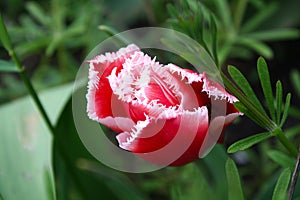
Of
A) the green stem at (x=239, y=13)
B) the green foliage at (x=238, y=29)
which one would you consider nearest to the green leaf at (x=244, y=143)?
the green foliage at (x=238, y=29)

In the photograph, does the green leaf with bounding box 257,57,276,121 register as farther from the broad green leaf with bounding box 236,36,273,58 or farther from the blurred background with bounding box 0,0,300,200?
the broad green leaf with bounding box 236,36,273,58

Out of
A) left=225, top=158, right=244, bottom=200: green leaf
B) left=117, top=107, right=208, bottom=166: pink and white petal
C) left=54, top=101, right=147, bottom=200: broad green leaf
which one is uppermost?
left=117, top=107, right=208, bottom=166: pink and white petal

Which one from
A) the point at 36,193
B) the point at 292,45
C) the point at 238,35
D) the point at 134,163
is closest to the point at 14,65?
the point at 36,193

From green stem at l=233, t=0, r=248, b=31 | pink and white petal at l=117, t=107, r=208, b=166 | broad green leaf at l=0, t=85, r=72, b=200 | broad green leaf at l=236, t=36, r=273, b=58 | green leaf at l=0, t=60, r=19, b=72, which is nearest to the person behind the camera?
pink and white petal at l=117, t=107, r=208, b=166

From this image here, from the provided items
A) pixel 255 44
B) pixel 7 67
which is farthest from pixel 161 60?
pixel 255 44

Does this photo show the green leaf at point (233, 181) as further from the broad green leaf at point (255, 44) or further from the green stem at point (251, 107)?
the broad green leaf at point (255, 44)

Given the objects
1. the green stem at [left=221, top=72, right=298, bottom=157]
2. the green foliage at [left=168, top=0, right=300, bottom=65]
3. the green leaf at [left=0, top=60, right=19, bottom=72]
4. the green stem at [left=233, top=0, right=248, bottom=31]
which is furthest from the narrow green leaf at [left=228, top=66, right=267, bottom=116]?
the green stem at [left=233, top=0, right=248, bottom=31]

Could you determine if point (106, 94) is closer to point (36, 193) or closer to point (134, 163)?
point (36, 193)

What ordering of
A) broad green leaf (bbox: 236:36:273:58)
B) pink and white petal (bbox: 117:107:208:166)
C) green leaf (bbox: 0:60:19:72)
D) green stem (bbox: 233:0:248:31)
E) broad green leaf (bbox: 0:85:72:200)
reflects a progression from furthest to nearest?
green stem (bbox: 233:0:248:31)
broad green leaf (bbox: 236:36:273:58)
broad green leaf (bbox: 0:85:72:200)
green leaf (bbox: 0:60:19:72)
pink and white petal (bbox: 117:107:208:166)
